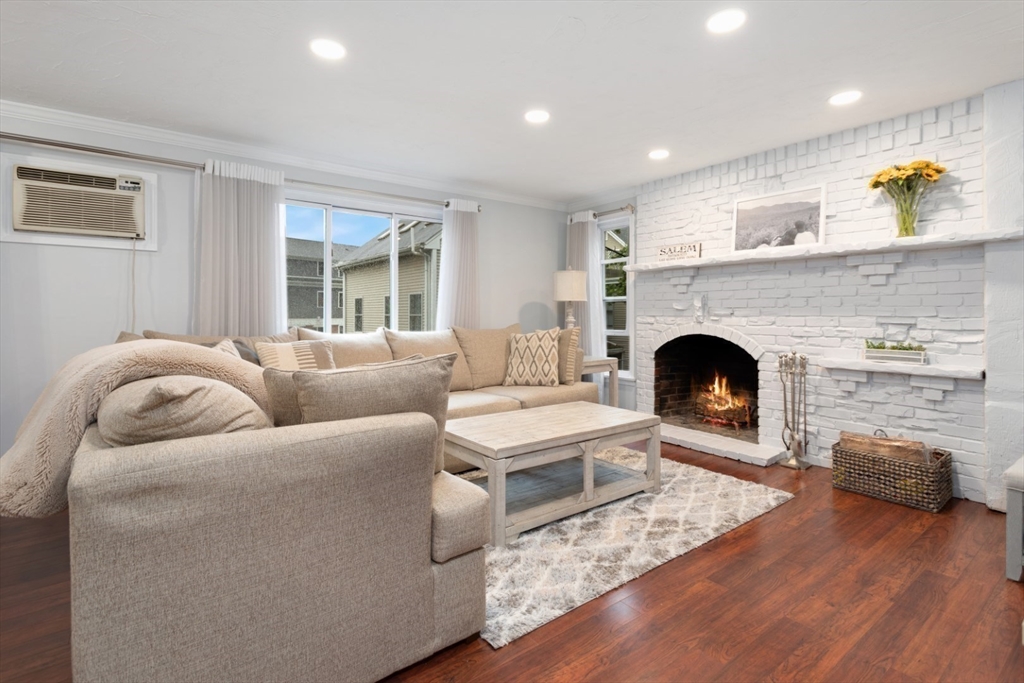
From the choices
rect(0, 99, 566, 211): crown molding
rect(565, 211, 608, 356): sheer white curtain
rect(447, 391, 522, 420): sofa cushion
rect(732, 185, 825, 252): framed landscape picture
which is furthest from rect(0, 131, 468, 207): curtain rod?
rect(732, 185, 825, 252): framed landscape picture

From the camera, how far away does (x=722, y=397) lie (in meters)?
4.64

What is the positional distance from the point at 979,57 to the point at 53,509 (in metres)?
4.18

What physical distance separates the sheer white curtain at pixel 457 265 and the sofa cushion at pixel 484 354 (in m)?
0.36

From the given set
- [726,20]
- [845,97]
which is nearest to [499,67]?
[726,20]

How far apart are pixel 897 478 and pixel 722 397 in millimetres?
1814

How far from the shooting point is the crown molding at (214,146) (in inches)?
120

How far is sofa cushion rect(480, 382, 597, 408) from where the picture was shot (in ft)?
12.6

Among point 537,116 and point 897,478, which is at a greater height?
point 537,116

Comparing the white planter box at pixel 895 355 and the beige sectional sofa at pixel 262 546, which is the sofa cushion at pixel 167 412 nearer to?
the beige sectional sofa at pixel 262 546

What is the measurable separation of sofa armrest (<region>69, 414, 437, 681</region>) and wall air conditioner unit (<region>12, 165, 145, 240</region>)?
2915mm

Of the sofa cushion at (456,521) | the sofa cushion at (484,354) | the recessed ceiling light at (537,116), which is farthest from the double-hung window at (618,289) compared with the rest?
the sofa cushion at (456,521)

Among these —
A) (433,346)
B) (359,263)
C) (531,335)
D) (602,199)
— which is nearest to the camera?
(433,346)

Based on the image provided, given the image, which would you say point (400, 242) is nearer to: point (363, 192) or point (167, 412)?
point (363, 192)

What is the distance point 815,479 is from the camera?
333cm
